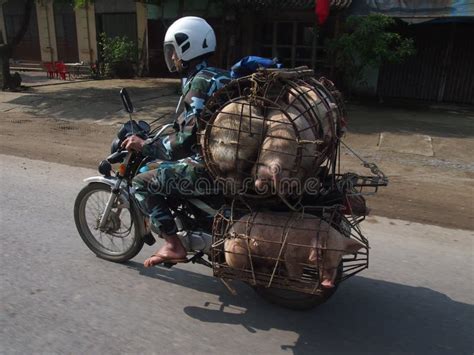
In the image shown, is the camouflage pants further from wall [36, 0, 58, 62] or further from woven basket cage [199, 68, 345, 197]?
wall [36, 0, 58, 62]

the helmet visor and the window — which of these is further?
the window

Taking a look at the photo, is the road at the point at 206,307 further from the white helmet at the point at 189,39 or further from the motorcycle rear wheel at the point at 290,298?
the white helmet at the point at 189,39

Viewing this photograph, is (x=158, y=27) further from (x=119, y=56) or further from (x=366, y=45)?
(x=366, y=45)

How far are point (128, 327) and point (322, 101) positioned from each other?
1.78 m

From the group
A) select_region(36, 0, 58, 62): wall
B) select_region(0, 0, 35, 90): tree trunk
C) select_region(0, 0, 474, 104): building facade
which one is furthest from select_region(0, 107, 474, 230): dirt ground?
select_region(36, 0, 58, 62): wall

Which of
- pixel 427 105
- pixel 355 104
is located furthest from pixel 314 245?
pixel 427 105

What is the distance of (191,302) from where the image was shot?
3133 millimetres

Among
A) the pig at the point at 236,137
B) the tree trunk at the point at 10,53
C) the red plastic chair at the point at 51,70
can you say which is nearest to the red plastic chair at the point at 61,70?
the red plastic chair at the point at 51,70

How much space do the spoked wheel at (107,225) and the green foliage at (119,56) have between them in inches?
537

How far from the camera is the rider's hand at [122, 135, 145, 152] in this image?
3105 mm

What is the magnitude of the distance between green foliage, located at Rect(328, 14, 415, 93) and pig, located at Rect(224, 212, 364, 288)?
28.0 feet

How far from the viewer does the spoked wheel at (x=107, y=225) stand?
3.55 m

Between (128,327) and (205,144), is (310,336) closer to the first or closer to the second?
(128,327)

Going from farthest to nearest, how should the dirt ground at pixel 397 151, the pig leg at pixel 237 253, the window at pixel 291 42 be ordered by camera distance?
the window at pixel 291 42
the dirt ground at pixel 397 151
the pig leg at pixel 237 253
